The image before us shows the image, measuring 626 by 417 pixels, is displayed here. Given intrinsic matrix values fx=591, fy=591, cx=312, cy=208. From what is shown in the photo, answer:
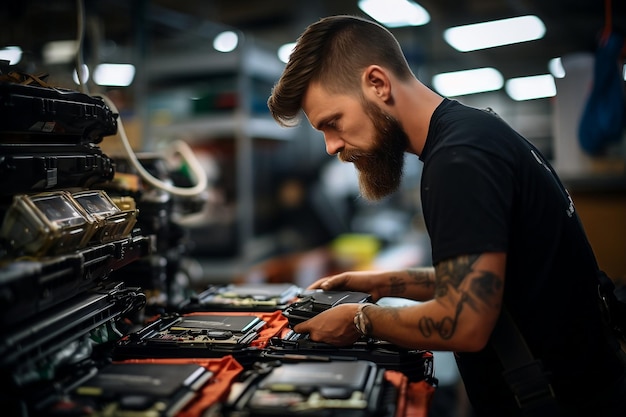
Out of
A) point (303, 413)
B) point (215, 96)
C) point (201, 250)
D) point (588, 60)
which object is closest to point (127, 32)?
point (215, 96)

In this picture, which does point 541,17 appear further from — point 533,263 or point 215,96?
point 533,263

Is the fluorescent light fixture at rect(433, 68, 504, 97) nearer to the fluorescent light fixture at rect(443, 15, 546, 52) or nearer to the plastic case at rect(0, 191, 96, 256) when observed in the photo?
the fluorescent light fixture at rect(443, 15, 546, 52)

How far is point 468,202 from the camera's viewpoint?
1.51m

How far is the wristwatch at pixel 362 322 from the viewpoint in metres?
1.69

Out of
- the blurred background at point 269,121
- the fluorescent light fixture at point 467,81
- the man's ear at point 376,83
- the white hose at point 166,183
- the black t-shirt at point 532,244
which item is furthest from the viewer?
the fluorescent light fixture at point 467,81

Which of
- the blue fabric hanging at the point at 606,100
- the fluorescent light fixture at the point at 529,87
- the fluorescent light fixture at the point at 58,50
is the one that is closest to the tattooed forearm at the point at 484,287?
the blue fabric hanging at the point at 606,100

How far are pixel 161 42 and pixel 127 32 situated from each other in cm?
121

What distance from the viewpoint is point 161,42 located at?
385 inches

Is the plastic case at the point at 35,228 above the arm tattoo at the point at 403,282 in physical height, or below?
above

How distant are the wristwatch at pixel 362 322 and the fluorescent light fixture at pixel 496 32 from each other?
6.58 metres

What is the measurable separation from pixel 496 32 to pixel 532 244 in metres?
7.23

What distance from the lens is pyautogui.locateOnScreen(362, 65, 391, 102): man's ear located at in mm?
1811

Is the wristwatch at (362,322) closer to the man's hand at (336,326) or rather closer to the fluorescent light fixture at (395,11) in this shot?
the man's hand at (336,326)

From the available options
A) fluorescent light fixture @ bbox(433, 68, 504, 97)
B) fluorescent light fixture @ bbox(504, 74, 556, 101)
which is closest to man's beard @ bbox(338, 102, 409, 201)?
fluorescent light fixture @ bbox(433, 68, 504, 97)
